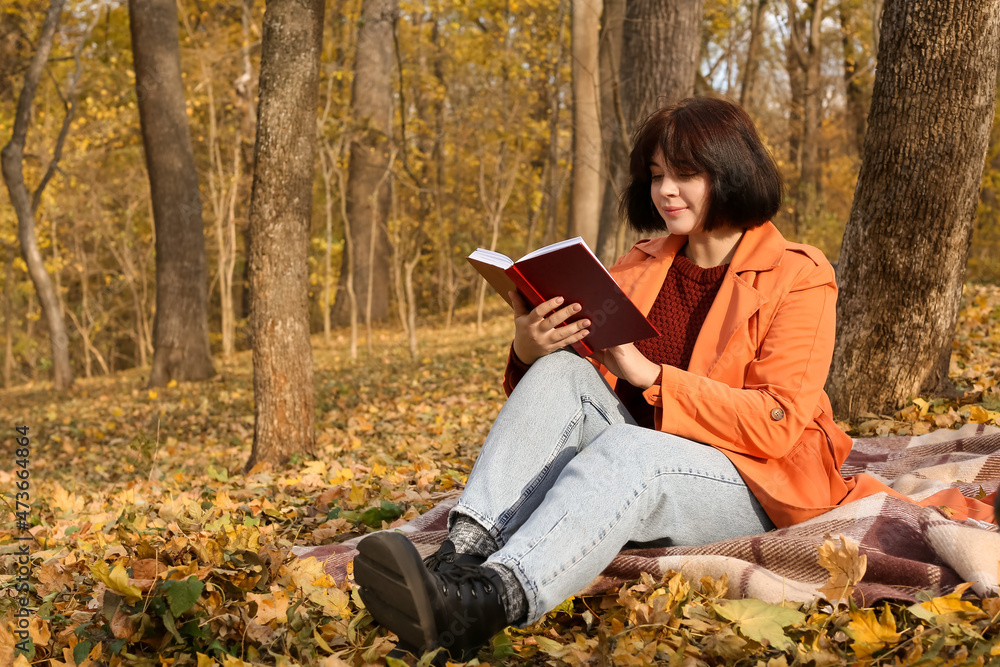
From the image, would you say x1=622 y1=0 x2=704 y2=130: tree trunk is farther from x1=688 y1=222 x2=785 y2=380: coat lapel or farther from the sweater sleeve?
the sweater sleeve

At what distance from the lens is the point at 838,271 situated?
4.05 meters

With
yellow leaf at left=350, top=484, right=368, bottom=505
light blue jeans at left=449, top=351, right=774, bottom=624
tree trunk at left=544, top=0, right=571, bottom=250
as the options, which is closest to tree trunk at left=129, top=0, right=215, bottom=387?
tree trunk at left=544, top=0, right=571, bottom=250

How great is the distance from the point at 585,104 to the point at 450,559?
7953 mm

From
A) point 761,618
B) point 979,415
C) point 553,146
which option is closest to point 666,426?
point 761,618

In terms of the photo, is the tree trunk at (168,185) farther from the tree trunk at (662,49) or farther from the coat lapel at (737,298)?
the coat lapel at (737,298)

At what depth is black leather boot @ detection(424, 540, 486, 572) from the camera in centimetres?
208

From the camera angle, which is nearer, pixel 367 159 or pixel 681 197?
pixel 681 197

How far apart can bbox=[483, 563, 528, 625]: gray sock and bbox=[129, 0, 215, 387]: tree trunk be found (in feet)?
31.5

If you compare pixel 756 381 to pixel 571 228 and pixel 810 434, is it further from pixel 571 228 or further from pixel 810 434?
pixel 571 228

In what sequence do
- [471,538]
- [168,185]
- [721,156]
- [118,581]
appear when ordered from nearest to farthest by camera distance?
[118,581] < [471,538] < [721,156] < [168,185]

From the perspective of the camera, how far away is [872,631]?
6.13ft

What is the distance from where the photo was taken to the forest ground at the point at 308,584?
1.90 metres

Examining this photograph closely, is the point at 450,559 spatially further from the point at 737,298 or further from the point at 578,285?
the point at 737,298

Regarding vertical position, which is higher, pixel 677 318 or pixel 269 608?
pixel 677 318
